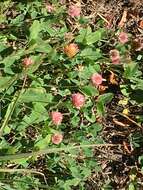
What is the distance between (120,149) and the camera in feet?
8.24

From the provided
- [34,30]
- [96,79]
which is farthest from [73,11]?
[96,79]

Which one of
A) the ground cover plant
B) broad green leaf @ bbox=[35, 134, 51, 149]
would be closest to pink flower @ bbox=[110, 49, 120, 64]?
Answer: the ground cover plant

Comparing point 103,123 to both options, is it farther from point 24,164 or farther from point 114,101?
point 24,164

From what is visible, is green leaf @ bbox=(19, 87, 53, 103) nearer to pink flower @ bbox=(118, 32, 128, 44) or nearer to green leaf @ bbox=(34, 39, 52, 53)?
green leaf @ bbox=(34, 39, 52, 53)

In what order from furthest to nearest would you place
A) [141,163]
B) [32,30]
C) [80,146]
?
1. [141,163]
2. [32,30]
3. [80,146]

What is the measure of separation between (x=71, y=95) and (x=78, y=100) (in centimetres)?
12

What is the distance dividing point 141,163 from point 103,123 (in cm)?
29

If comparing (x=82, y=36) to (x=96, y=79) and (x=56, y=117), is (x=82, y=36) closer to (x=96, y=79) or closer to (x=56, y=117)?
(x=96, y=79)

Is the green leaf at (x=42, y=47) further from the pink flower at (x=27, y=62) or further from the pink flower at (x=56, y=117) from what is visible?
the pink flower at (x=56, y=117)

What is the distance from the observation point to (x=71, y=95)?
2.35 m

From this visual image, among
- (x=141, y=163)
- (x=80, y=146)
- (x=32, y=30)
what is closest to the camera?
(x=80, y=146)

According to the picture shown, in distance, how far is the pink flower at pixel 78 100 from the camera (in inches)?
88.0

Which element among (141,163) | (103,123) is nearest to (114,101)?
(103,123)

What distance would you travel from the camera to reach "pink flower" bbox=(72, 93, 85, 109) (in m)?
2.24
